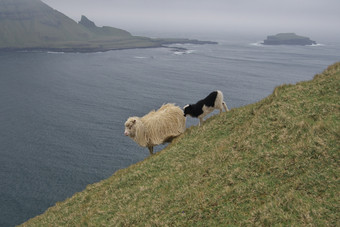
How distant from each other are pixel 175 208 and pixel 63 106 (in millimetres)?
86758

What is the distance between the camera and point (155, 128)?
18.8 m

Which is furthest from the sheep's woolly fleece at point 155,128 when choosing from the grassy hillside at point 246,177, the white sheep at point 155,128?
the grassy hillside at point 246,177

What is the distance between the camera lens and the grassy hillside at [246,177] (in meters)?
8.50

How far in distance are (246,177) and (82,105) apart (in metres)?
85.1

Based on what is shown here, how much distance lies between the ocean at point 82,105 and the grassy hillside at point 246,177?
36.6 metres

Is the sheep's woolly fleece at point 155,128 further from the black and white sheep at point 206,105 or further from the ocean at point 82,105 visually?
the ocean at point 82,105

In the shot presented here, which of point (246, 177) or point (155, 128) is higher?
point (246, 177)

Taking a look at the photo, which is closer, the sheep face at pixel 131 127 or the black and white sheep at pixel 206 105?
the black and white sheep at pixel 206 105

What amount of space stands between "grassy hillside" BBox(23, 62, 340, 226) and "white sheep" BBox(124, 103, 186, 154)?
117 inches

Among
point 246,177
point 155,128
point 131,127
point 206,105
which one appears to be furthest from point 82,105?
point 246,177

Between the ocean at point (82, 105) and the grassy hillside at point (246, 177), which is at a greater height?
the grassy hillside at point (246, 177)

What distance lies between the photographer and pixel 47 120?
255ft

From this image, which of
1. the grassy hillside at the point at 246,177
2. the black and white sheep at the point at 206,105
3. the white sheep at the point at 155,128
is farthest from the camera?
the white sheep at the point at 155,128

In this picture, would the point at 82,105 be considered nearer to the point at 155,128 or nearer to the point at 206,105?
the point at 155,128
